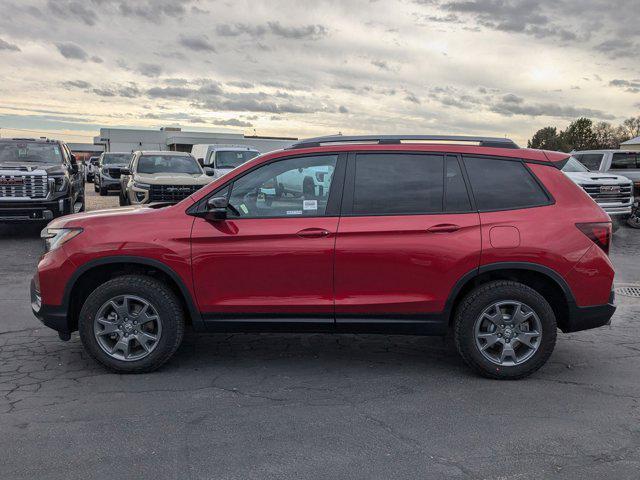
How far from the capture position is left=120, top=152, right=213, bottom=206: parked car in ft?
45.2

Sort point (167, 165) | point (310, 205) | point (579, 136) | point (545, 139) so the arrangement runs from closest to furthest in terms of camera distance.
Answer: point (310, 205)
point (167, 165)
point (579, 136)
point (545, 139)

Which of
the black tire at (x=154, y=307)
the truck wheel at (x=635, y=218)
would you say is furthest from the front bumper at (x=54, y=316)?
the truck wheel at (x=635, y=218)

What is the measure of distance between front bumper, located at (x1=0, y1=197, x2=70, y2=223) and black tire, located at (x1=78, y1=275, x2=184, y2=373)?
26.5ft

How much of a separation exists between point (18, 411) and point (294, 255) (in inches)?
84.5

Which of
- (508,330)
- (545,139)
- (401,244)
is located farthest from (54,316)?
(545,139)

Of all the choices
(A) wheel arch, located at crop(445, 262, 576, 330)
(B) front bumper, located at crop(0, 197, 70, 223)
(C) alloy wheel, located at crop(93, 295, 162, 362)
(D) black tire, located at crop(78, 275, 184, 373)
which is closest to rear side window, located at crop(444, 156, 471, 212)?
(A) wheel arch, located at crop(445, 262, 576, 330)

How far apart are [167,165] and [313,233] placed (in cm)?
1146

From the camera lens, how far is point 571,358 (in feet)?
18.1

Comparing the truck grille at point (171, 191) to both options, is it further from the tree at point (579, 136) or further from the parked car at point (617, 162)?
the tree at point (579, 136)

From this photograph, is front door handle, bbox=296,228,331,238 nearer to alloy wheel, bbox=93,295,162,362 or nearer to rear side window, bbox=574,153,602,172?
alloy wheel, bbox=93,295,162,362

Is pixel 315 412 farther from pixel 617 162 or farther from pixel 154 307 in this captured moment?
pixel 617 162

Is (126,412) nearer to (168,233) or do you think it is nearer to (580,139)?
(168,233)

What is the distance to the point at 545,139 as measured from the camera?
99.5 m

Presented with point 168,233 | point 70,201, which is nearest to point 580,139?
point 70,201
